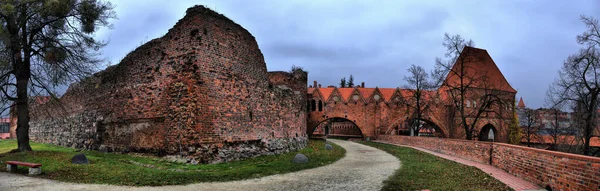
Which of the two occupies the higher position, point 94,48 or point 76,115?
point 94,48

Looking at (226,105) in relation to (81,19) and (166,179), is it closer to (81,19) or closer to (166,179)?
→ (166,179)

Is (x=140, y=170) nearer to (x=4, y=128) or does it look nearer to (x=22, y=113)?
(x=22, y=113)

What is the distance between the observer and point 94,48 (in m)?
15.0

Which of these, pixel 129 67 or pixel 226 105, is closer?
pixel 226 105

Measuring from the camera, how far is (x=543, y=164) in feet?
27.8

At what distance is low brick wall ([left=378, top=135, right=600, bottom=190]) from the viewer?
21.3ft

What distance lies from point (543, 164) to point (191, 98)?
10.4m

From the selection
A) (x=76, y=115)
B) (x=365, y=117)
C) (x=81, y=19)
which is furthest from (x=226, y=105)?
(x=365, y=117)

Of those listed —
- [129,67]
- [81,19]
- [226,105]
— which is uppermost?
[81,19]

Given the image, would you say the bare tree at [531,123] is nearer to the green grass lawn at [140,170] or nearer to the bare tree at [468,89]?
the bare tree at [468,89]

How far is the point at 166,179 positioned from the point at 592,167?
894 centimetres

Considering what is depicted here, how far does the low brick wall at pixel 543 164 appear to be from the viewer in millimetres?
6484

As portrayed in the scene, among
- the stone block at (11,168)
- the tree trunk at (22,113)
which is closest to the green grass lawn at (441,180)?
the stone block at (11,168)

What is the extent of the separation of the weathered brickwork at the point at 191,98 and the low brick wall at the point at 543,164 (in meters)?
8.72
